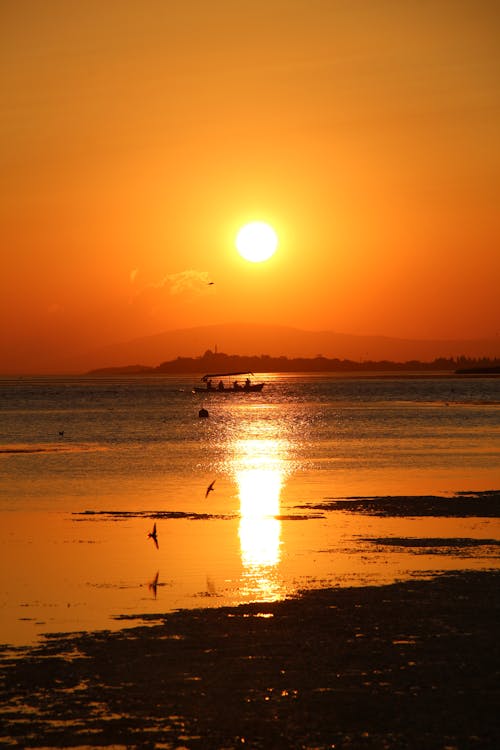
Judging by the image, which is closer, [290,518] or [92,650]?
[92,650]

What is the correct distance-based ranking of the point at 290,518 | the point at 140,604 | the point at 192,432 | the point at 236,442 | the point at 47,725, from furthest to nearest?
the point at 192,432, the point at 236,442, the point at 290,518, the point at 140,604, the point at 47,725

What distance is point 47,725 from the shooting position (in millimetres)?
14688

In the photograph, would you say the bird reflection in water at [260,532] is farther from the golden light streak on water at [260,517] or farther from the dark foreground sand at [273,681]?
the dark foreground sand at [273,681]

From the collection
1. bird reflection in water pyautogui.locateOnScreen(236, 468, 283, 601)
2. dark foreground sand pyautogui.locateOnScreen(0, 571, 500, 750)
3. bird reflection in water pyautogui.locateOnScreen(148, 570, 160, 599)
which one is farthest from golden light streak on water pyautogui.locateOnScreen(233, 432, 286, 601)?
dark foreground sand pyautogui.locateOnScreen(0, 571, 500, 750)

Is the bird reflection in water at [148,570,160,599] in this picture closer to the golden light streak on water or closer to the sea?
the sea

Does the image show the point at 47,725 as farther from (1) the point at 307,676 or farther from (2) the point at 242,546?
(2) the point at 242,546

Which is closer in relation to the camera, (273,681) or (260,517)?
(273,681)

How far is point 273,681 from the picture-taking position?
16.5 m

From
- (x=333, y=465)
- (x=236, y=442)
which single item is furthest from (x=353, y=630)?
(x=236, y=442)

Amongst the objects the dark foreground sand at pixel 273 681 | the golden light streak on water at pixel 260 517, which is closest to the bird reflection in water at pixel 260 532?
the golden light streak on water at pixel 260 517

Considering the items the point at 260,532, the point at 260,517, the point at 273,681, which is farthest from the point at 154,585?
the point at 260,517

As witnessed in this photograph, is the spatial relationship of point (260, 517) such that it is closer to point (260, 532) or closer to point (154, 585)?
point (260, 532)

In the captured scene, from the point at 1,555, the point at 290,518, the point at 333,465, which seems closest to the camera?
the point at 1,555

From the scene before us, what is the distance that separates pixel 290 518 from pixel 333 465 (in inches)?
949
